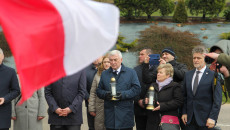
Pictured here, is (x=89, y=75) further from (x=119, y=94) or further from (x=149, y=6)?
(x=149, y=6)

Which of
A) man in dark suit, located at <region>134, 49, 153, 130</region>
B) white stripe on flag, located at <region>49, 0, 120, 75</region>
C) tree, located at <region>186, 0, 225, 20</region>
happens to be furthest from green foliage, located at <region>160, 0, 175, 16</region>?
white stripe on flag, located at <region>49, 0, 120, 75</region>

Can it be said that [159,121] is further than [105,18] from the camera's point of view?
Yes

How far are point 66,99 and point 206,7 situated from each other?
13473mm

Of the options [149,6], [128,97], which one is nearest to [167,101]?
[128,97]

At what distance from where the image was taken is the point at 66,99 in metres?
7.30

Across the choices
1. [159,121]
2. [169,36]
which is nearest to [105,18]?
[159,121]

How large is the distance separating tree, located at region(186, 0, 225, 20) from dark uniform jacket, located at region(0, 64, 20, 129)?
43.9ft

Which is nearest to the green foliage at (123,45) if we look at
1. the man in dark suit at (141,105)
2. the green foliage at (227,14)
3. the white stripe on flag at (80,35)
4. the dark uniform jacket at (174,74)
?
the green foliage at (227,14)

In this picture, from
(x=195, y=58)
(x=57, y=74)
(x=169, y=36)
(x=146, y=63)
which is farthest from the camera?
(x=169, y=36)

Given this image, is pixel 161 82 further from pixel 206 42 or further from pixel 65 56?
pixel 206 42

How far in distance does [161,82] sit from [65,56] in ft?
13.2

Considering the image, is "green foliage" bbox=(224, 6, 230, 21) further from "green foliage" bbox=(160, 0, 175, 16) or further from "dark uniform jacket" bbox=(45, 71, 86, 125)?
"dark uniform jacket" bbox=(45, 71, 86, 125)

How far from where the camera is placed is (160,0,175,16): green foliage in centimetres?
1952

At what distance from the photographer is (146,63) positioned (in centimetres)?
807
